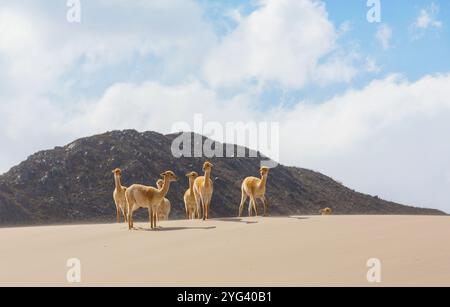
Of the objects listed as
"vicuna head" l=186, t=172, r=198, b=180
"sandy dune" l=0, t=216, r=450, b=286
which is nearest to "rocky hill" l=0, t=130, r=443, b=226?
"vicuna head" l=186, t=172, r=198, b=180

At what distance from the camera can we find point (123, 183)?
5125cm

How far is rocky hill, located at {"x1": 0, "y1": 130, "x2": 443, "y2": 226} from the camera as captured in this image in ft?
155

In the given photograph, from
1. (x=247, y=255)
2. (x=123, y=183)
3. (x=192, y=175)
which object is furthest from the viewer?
(x=123, y=183)

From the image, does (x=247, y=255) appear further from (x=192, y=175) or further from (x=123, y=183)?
(x=123, y=183)

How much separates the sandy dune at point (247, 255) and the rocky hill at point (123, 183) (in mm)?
33240

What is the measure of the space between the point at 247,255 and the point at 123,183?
4275 centimetres

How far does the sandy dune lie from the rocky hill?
109ft

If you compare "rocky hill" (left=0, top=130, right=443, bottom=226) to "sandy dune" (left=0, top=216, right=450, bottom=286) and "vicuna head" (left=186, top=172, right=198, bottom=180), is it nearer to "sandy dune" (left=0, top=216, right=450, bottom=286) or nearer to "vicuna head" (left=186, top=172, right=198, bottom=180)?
"vicuna head" (left=186, top=172, right=198, bottom=180)

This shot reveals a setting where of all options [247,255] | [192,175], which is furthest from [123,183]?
[247,255]

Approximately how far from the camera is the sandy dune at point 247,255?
811 cm

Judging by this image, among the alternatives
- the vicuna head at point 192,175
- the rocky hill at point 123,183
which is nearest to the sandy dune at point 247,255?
the vicuna head at point 192,175

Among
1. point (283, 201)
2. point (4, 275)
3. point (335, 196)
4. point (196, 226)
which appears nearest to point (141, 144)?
point (283, 201)

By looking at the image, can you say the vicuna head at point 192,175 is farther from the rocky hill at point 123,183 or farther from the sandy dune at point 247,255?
the rocky hill at point 123,183

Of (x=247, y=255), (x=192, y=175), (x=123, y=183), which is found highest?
(x=123, y=183)
